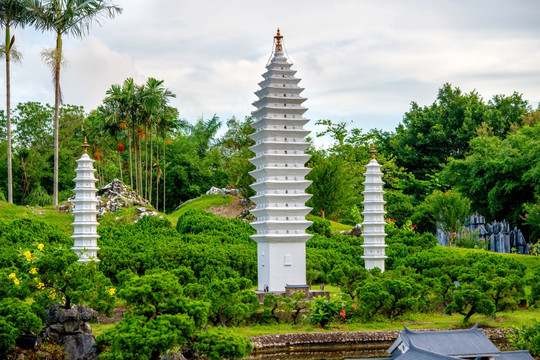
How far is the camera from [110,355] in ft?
61.2

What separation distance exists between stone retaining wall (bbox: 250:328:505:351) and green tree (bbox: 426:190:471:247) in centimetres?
1748

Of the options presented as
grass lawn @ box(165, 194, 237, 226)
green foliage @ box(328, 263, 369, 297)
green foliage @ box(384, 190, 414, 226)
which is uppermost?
grass lawn @ box(165, 194, 237, 226)

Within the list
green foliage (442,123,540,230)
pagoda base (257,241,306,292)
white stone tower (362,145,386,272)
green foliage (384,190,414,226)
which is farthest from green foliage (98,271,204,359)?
green foliage (384,190,414,226)

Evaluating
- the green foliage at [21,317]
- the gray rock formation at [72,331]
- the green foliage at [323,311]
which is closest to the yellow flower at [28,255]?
the green foliage at [21,317]

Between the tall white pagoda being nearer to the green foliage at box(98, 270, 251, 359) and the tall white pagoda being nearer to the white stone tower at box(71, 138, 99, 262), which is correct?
the white stone tower at box(71, 138, 99, 262)

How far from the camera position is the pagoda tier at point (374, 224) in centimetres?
3244

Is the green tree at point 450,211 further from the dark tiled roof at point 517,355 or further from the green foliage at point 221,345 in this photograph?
the green foliage at point 221,345

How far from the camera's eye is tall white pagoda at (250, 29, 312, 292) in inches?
1184

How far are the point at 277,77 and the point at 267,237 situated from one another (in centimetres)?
732

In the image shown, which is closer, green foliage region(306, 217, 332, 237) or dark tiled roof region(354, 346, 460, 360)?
dark tiled roof region(354, 346, 460, 360)

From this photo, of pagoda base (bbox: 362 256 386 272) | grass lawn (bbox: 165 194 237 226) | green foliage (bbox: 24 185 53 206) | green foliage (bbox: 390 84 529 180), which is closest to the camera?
pagoda base (bbox: 362 256 386 272)

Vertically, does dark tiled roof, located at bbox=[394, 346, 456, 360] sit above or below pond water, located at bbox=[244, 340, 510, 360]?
above

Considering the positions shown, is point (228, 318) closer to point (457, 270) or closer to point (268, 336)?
point (268, 336)

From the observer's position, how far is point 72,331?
21047 mm
